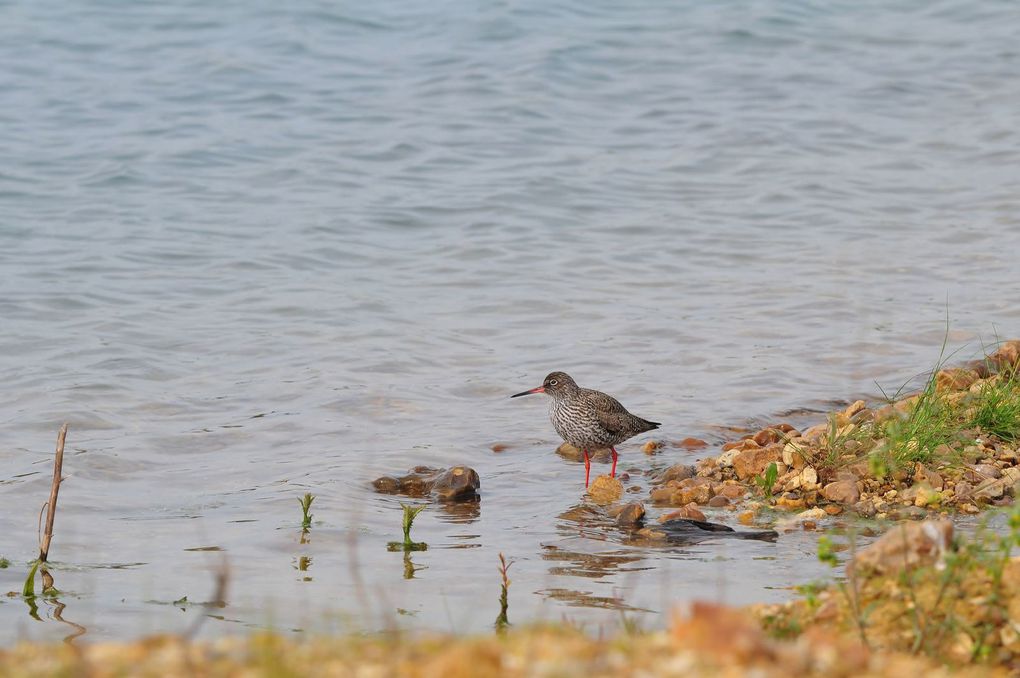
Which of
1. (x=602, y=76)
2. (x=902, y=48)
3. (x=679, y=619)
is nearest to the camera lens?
(x=679, y=619)

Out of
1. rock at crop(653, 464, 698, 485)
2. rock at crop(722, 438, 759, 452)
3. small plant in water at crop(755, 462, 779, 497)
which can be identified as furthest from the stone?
small plant in water at crop(755, 462, 779, 497)

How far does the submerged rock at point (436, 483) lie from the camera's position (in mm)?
8734

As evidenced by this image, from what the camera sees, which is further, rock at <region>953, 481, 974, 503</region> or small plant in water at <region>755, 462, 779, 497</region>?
small plant in water at <region>755, 462, 779, 497</region>

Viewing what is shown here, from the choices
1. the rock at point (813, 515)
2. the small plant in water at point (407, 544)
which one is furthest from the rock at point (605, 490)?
the small plant in water at point (407, 544)

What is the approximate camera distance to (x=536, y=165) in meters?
18.1

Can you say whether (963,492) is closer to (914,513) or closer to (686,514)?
(914,513)

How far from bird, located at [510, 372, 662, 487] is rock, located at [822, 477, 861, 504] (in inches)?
73.8

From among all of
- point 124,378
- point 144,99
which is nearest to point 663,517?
point 124,378

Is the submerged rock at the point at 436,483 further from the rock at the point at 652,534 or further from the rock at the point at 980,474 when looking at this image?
the rock at the point at 980,474

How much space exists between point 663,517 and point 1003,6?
2267cm

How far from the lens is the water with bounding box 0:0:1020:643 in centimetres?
745

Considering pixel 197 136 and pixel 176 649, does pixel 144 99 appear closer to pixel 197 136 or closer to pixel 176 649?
pixel 197 136

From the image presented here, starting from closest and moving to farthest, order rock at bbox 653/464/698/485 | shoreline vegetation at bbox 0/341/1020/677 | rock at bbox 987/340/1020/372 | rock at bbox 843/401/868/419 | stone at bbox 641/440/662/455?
shoreline vegetation at bbox 0/341/1020/677 → rock at bbox 653/464/698/485 → rock at bbox 843/401/868/419 → rock at bbox 987/340/1020/372 → stone at bbox 641/440/662/455

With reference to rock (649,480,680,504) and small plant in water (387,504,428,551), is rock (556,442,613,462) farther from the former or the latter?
small plant in water (387,504,428,551)
